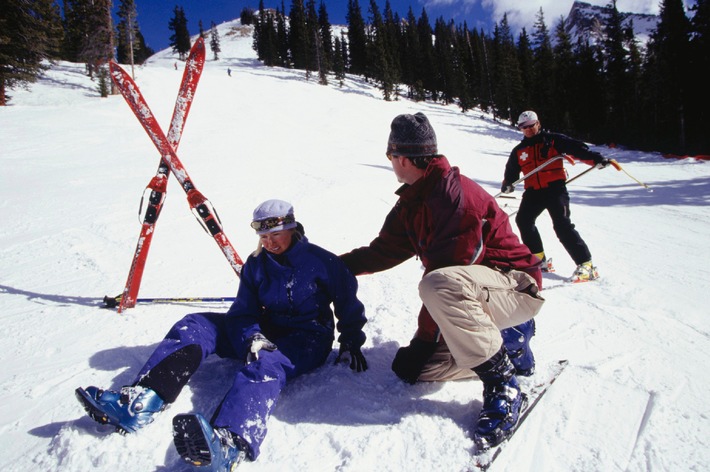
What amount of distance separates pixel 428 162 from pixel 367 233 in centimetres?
335

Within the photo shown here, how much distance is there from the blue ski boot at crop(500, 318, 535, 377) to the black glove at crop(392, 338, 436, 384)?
44 cm

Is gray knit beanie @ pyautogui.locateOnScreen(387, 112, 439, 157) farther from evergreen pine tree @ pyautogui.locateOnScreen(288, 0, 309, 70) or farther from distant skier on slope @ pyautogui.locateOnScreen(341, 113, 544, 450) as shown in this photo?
evergreen pine tree @ pyautogui.locateOnScreen(288, 0, 309, 70)

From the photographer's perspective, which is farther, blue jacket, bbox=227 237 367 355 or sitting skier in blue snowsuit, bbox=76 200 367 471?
blue jacket, bbox=227 237 367 355

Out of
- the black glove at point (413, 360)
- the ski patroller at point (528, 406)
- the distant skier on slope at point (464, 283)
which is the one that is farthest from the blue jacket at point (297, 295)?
the ski patroller at point (528, 406)

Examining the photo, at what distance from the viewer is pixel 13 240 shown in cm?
549

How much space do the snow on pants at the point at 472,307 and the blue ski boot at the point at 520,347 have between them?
0.24 metres

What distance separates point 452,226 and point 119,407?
6.02 ft

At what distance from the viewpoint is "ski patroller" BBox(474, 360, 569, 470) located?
163 centimetres

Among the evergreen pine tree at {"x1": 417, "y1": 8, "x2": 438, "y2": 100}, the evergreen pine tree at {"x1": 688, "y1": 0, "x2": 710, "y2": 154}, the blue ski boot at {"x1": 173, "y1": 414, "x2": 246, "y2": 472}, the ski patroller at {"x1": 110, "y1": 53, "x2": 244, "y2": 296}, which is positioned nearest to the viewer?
the blue ski boot at {"x1": 173, "y1": 414, "x2": 246, "y2": 472}

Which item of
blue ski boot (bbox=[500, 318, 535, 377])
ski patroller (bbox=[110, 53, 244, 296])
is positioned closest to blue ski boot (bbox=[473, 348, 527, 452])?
blue ski boot (bbox=[500, 318, 535, 377])

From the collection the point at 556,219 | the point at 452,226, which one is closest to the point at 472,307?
the point at 452,226

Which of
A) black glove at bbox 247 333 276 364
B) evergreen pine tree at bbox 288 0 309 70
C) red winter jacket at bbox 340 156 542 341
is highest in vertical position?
evergreen pine tree at bbox 288 0 309 70

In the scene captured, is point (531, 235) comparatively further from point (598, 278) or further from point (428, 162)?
point (428, 162)

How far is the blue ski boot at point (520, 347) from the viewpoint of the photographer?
215 cm
